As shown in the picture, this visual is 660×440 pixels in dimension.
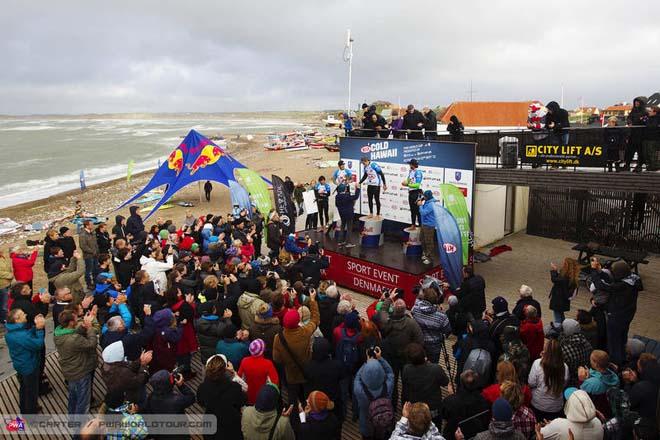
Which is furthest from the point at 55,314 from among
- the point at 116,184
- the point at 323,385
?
the point at 116,184

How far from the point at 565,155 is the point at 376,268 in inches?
196

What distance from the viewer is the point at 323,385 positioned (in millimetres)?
5094

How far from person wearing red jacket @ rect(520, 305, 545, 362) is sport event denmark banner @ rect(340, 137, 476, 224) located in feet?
20.4

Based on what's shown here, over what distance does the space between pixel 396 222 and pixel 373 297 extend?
3.22 m

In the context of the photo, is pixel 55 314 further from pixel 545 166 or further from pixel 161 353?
pixel 545 166

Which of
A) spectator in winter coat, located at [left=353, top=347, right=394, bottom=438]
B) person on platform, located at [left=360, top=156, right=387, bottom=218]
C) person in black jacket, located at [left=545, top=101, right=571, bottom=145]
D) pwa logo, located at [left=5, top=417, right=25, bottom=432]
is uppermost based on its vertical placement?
person in black jacket, located at [left=545, top=101, right=571, bottom=145]

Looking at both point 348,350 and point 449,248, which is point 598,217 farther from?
point 348,350

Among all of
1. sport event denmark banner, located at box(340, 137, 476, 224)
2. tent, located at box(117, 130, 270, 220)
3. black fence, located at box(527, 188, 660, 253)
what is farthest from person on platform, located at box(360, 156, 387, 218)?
tent, located at box(117, 130, 270, 220)

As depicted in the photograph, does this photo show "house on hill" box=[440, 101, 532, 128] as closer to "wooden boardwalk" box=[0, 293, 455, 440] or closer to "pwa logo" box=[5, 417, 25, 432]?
"wooden boardwalk" box=[0, 293, 455, 440]

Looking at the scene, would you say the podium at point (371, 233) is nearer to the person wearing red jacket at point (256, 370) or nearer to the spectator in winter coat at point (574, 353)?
the spectator in winter coat at point (574, 353)

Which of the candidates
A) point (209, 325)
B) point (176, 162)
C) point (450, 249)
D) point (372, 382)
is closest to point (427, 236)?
point (450, 249)

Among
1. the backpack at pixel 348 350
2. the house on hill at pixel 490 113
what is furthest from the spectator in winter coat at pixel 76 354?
the house on hill at pixel 490 113

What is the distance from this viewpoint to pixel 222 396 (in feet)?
15.0

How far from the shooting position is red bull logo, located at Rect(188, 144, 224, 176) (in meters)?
17.9
